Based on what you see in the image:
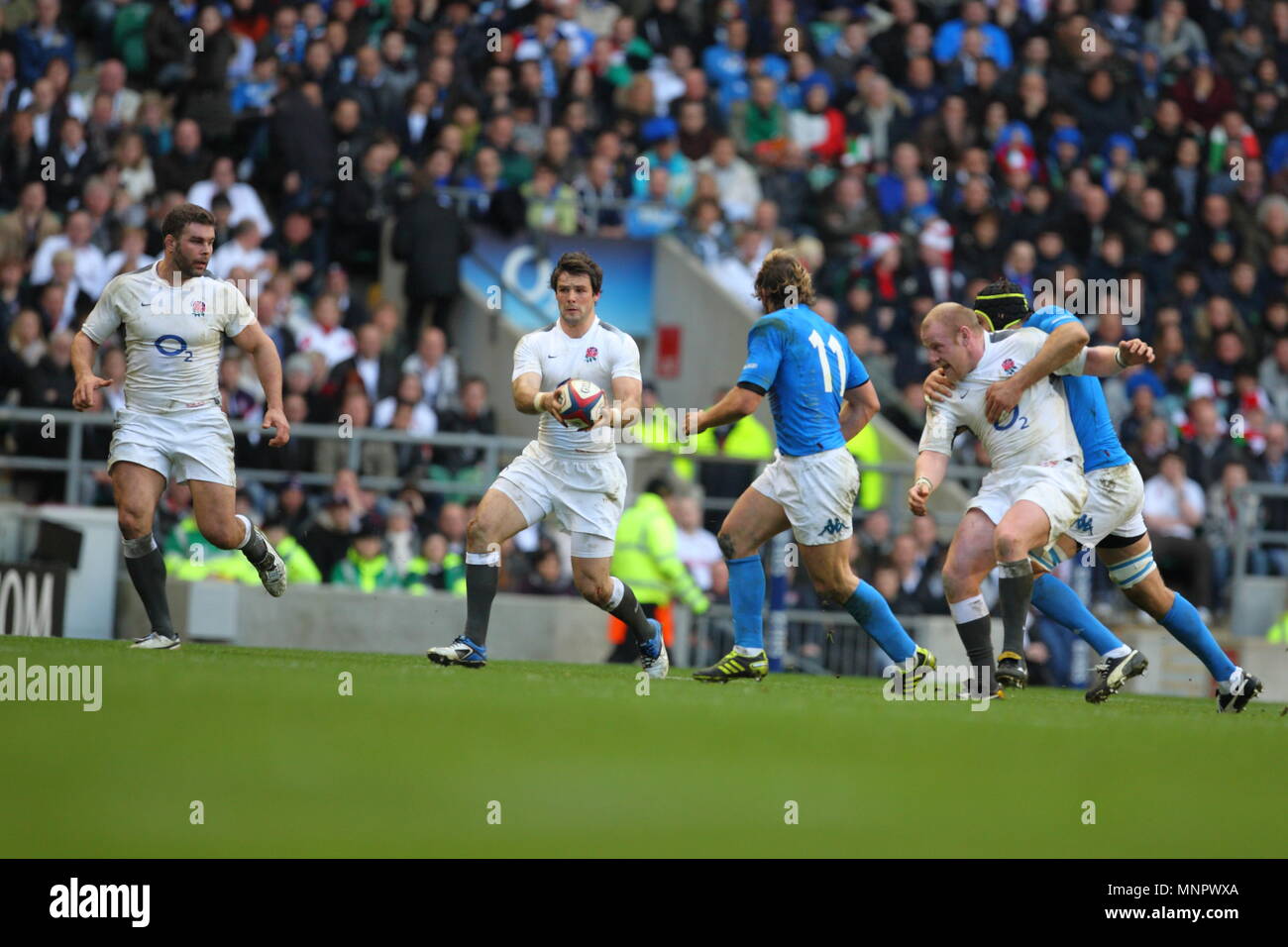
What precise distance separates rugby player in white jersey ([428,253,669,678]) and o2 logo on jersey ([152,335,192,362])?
1.82 m

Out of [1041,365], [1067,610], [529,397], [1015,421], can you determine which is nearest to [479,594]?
[529,397]

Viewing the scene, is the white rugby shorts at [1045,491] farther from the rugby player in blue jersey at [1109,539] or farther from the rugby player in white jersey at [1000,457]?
the rugby player in blue jersey at [1109,539]

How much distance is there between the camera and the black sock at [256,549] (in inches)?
464

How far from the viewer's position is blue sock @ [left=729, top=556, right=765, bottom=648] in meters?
11.6

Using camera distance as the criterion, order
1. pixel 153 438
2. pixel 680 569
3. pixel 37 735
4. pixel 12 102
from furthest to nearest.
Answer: pixel 12 102 < pixel 680 569 < pixel 153 438 < pixel 37 735

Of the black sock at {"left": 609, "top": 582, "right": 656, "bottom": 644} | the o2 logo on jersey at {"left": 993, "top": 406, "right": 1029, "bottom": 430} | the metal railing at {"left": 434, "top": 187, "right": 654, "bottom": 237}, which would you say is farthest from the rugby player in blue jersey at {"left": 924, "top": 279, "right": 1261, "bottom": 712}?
the metal railing at {"left": 434, "top": 187, "right": 654, "bottom": 237}

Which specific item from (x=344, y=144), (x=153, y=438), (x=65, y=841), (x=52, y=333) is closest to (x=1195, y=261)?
(x=344, y=144)

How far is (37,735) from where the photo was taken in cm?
762

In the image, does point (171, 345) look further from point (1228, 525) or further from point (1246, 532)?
point (1228, 525)

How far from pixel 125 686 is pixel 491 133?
41.1ft

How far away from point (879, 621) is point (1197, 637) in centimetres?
173

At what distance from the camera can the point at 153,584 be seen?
1153cm
